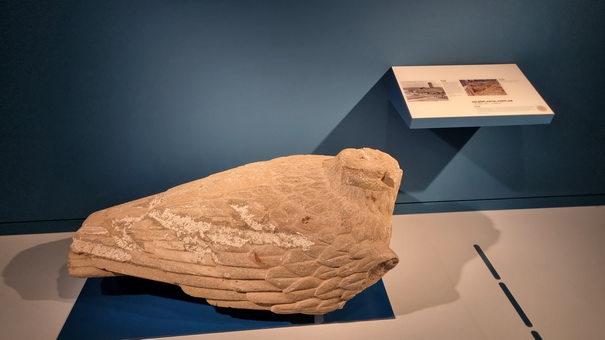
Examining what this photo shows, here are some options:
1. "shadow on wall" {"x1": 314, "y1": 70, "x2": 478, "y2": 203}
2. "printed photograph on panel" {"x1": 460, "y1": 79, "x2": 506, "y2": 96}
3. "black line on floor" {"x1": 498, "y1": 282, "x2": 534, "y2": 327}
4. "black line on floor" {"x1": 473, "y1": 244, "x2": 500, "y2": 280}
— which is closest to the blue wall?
"shadow on wall" {"x1": 314, "y1": 70, "x2": 478, "y2": 203}

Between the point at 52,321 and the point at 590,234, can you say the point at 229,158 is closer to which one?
the point at 52,321

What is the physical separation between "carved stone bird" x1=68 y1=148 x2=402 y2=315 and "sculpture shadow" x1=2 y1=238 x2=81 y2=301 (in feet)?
1.19

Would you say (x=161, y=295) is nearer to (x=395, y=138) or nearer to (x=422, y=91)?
(x=395, y=138)

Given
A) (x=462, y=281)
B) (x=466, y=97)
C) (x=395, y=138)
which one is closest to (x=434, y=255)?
(x=462, y=281)

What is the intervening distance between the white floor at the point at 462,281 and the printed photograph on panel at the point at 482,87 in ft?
2.81

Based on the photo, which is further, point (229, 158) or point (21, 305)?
point (229, 158)

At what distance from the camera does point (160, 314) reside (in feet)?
7.66

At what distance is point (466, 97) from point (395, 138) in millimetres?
491

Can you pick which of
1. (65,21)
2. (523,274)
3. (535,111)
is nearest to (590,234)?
(523,274)

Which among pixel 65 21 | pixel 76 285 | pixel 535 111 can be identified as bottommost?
pixel 76 285

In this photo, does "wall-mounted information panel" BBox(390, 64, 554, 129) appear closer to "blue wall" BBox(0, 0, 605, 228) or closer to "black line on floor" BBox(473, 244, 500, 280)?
"blue wall" BBox(0, 0, 605, 228)

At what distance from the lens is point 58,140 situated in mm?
2582

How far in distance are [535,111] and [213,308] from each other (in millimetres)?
1764

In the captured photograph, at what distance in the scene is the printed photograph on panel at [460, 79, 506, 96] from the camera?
246 centimetres
